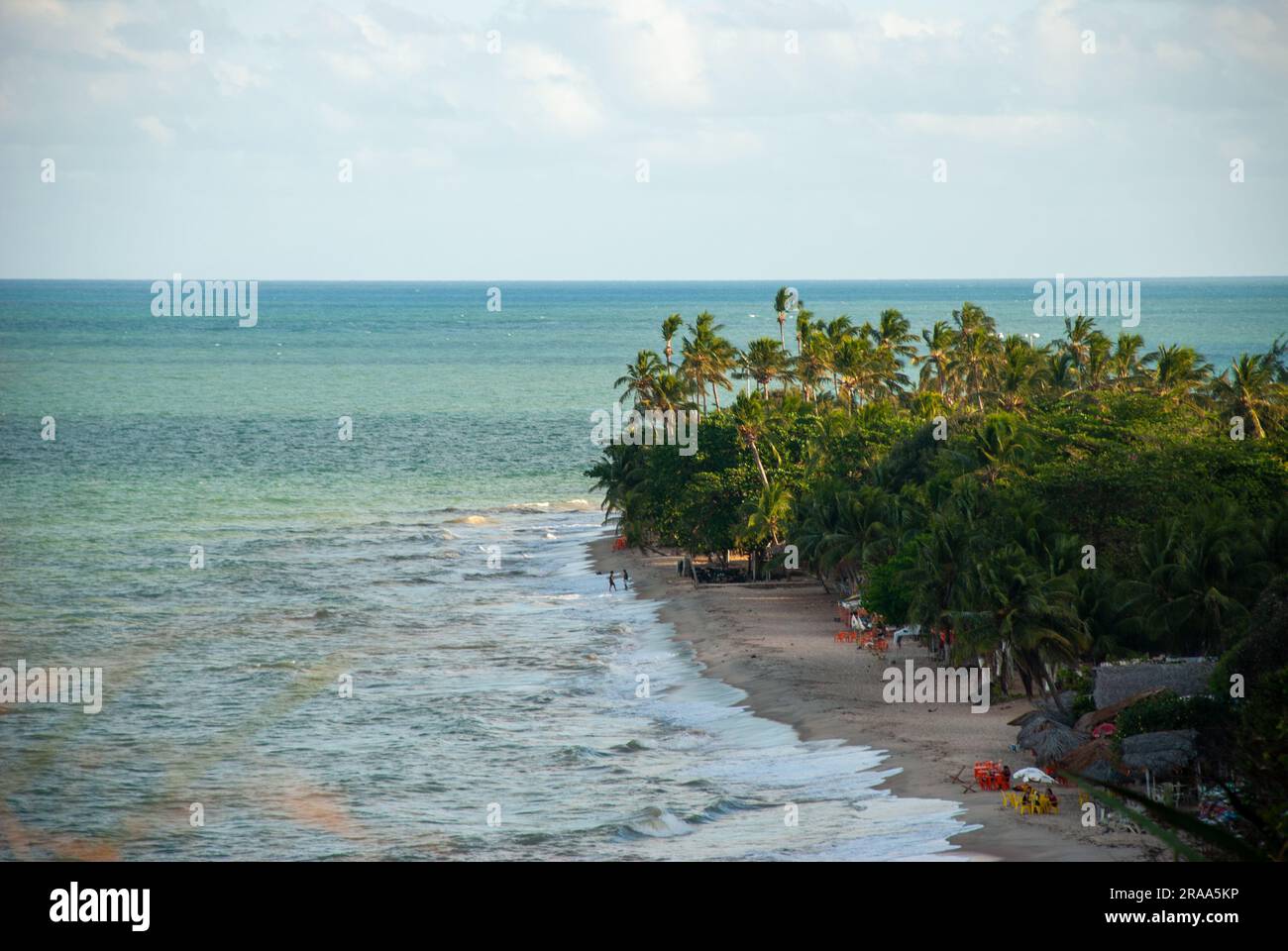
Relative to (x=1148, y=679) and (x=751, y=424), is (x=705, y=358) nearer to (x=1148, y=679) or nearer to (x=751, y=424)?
(x=751, y=424)

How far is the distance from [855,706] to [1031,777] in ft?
42.5

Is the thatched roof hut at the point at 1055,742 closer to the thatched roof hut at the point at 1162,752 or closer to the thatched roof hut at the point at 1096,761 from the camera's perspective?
the thatched roof hut at the point at 1096,761

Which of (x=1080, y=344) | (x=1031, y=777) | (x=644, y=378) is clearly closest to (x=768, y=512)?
(x=644, y=378)

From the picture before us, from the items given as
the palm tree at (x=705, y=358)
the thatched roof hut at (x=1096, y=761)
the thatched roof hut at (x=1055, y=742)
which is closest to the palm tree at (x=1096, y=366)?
the palm tree at (x=705, y=358)

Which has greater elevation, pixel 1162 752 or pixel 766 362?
pixel 766 362

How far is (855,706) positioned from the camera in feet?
167

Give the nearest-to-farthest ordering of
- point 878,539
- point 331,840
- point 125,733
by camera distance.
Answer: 1. point 331,840
2. point 125,733
3. point 878,539

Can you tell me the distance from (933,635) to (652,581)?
2884cm

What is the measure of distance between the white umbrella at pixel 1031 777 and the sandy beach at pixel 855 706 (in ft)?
2.39

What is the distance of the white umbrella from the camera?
38094 mm

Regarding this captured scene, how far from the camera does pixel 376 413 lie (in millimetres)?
193500

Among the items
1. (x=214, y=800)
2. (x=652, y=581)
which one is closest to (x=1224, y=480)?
(x=652, y=581)
